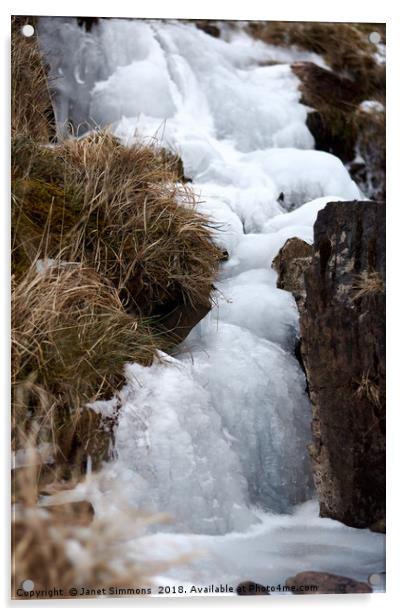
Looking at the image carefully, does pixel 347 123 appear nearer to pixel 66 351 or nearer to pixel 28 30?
pixel 28 30

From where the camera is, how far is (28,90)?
2.46 metres

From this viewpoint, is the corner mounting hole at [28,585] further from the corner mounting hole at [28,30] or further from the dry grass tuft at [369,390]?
the corner mounting hole at [28,30]

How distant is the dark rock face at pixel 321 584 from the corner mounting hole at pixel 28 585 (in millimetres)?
654

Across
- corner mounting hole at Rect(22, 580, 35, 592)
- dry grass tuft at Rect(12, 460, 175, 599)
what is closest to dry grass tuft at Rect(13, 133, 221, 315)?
dry grass tuft at Rect(12, 460, 175, 599)

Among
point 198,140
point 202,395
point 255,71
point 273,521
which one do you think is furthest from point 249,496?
point 255,71

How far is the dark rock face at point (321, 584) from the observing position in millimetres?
2291

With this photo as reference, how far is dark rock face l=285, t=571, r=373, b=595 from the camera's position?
229 cm

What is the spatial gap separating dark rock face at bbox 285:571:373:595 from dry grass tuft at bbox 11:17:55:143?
140 cm

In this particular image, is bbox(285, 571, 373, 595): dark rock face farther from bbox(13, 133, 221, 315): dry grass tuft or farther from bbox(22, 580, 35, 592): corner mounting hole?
bbox(13, 133, 221, 315): dry grass tuft

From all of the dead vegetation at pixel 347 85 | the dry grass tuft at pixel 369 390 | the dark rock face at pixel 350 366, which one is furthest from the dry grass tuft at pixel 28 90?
the dry grass tuft at pixel 369 390

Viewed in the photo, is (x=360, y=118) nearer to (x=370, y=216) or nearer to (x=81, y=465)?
(x=370, y=216)

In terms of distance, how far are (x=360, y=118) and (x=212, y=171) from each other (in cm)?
48

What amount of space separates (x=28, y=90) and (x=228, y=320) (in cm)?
86

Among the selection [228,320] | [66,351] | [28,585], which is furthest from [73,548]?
[228,320]
